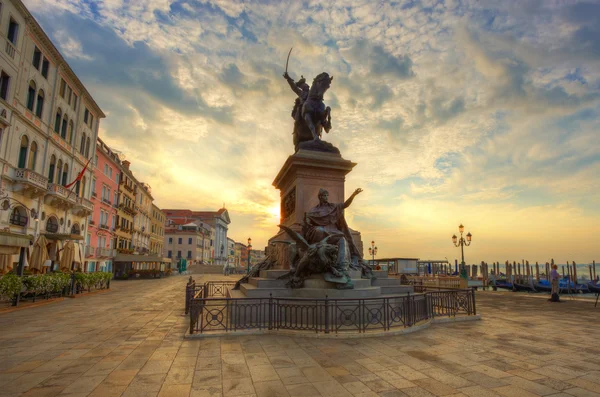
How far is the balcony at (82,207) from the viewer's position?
32.7m

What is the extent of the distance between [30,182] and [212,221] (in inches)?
4065

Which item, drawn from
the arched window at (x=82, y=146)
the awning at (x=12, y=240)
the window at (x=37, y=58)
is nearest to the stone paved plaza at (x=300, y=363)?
the awning at (x=12, y=240)

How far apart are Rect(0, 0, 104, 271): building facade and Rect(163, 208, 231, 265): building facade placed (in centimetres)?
8516

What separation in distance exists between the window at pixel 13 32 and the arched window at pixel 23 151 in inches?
258

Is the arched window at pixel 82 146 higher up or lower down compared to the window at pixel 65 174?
higher up

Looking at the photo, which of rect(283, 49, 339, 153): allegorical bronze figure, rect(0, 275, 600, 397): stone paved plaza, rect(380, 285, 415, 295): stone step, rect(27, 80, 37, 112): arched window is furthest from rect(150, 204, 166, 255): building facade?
rect(380, 285, 415, 295): stone step

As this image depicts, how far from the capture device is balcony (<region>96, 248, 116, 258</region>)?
4237 cm

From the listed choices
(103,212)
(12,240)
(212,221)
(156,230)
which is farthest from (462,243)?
(212,221)

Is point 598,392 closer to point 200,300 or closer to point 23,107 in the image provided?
point 200,300

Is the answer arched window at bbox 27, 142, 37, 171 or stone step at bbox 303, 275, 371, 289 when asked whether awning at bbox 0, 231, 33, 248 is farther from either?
stone step at bbox 303, 275, 371, 289

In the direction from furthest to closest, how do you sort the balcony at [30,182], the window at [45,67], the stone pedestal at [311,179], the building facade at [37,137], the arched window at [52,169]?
the arched window at [52,169]
the window at [45,67]
the balcony at [30,182]
the building facade at [37,137]
the stone pedestal at [311,179]

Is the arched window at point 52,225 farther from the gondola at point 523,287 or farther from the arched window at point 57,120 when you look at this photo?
the gondola at point 523,287

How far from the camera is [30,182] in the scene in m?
23.5

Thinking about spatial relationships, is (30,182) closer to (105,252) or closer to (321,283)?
(105,252)
